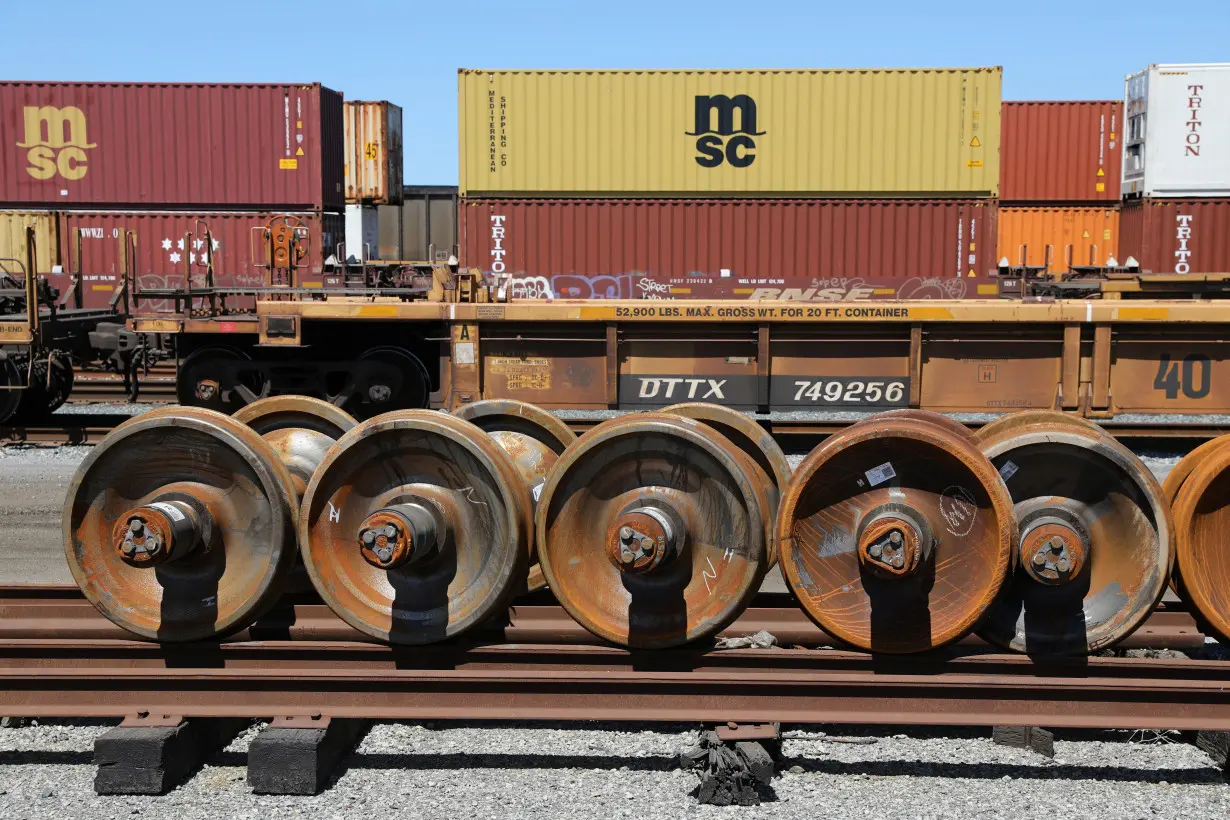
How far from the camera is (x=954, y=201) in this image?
1884 cm

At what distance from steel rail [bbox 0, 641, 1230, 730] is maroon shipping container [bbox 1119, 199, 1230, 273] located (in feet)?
68.1

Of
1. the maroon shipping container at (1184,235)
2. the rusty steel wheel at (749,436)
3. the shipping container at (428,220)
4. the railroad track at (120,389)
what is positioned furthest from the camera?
the shipping container at (428,220)

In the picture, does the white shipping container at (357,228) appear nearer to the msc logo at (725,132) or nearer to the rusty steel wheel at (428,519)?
the msc logo at (725,132)

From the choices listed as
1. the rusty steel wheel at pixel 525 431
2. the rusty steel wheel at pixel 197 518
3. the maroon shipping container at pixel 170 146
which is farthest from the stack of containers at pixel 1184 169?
Result: the rusty steel wheel at pixel 197 518

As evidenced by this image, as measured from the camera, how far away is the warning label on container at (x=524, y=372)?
494 inches

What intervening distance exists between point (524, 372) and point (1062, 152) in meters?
20.0

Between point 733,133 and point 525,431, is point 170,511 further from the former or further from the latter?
point 733,133

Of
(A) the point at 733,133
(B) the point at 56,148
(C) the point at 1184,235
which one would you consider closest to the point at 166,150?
(B) the point at 56,148

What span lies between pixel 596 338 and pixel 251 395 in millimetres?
4220

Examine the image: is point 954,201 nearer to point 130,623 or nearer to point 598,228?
point 598,228

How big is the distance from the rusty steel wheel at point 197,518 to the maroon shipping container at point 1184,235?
72.8 feet

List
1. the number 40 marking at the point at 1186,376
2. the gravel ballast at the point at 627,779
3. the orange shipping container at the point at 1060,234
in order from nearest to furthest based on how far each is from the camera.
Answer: the gravel ballast at the point at 627,779 < the number 40 marking at the point at 1186,376 < the orange shipping container at the point at 1060,234

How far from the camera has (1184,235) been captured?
23.4 meters

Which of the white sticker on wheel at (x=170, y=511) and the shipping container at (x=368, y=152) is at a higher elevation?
the shipping container at (x=368, y=152)
